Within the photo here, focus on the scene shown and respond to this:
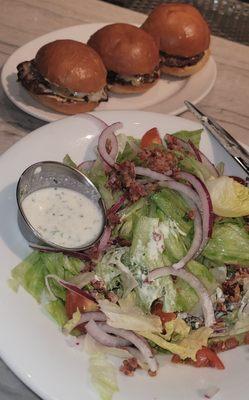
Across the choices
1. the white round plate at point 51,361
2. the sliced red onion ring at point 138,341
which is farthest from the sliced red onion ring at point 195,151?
the sliced red onion ring at point 138,341

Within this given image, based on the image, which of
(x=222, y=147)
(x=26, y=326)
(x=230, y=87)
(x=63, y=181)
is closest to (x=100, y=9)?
(x=230, y=87)

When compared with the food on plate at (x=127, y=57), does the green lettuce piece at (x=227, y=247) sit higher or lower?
lower

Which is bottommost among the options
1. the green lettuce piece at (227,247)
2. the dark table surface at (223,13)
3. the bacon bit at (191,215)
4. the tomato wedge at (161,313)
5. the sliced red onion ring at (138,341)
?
the dark table surface at (223,13)

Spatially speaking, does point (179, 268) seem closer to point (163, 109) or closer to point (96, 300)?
point (96, 300)

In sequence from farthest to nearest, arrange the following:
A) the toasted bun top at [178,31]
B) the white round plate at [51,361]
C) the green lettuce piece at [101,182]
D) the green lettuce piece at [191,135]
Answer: the toasted bun top at [178,31] → the green lettuce piece at [191,135] → the green lettuce piece at [101,182] → the white round plate at [51,361]

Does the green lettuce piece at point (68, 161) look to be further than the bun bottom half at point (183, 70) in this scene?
No

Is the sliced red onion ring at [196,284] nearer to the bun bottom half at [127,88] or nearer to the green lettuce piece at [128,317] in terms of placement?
the green lettuce piece at [128,317]

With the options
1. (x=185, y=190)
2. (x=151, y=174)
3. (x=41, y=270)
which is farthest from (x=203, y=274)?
→ (x=41, y=270)
